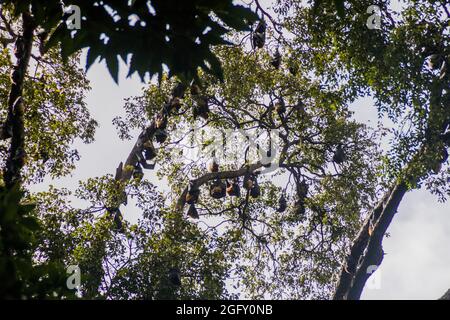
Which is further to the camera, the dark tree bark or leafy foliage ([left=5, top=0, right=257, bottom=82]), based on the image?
the dark tree bark

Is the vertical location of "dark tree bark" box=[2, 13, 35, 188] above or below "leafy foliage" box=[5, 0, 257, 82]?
above

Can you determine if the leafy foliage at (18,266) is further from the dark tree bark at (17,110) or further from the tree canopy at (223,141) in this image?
the dark tree bark at (17,110)

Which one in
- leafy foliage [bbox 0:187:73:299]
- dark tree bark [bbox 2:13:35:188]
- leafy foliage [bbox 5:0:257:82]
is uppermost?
dark tree bark [bbox 2:13:35:188]

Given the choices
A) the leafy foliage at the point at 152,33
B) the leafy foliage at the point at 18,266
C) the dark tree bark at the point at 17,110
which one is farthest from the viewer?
the dark tree bark at the point at 17,110

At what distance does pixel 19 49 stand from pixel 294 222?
971cm

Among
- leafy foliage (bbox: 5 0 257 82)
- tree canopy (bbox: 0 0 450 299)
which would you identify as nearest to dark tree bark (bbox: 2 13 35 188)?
tree canopy (bbox: 0 0 450 299)

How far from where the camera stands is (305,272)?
704 inches

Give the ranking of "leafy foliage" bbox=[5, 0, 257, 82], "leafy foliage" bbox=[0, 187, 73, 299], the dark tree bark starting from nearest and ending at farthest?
"leafy foliage" bbox=[0, 187, 73, 299] < "leafy foliage" bbox=[5, 0, 257, 82] < the dark tree bark

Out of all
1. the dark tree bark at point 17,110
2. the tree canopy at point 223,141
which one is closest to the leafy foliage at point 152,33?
the tree canopy at point 223,141

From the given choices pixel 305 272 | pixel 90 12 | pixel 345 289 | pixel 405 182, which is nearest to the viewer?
pixel 90 12

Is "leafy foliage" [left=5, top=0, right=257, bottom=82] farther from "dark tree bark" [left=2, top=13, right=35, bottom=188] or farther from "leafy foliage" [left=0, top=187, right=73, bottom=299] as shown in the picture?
"dark tree bark" [left=2, top=13, right=35, bottom=188]

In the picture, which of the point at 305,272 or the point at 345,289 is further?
the point at 305,272
